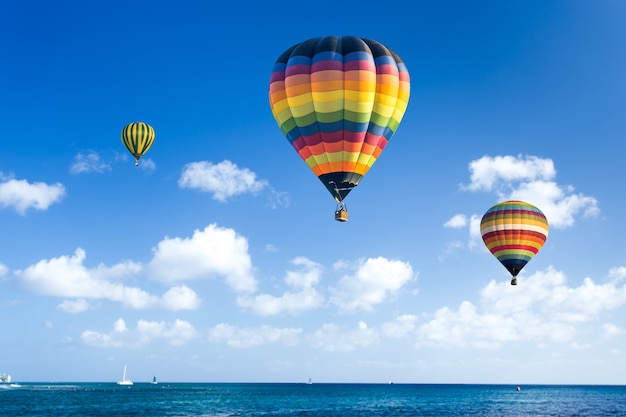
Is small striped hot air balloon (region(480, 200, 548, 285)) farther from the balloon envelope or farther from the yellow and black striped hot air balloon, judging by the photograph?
the yellow and black striped hot air balloon

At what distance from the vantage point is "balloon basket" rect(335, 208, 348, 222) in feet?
80.1

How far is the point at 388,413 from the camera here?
222ft

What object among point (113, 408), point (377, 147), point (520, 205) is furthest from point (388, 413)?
point (377, 147)

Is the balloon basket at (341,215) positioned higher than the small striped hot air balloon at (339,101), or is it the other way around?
the small striped hot air balloon at (339,101)

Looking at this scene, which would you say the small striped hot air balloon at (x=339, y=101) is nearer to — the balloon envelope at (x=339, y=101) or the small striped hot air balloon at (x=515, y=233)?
the balloon envelope at (x=339, y=101)

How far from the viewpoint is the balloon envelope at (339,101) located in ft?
81.1

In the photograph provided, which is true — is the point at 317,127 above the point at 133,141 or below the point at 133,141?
below

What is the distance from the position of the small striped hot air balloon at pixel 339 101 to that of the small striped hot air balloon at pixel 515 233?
1574 cm

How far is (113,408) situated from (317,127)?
192 ft

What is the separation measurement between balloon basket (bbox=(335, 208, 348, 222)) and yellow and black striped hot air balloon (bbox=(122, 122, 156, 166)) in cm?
2154

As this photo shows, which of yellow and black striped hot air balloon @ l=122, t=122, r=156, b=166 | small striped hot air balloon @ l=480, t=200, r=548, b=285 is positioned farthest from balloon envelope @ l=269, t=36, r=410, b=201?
yellow and black striped hot air balloon @ l=122, t=122, r=156, b=166

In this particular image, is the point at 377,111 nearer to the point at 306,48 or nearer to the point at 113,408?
the point at 306,48

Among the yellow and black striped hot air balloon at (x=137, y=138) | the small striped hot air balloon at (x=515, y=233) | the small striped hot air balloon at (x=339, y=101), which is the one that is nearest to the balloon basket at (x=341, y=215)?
the small striped hot air balloon at (x=339, y=101)

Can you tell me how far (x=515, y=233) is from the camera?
38.5 m
